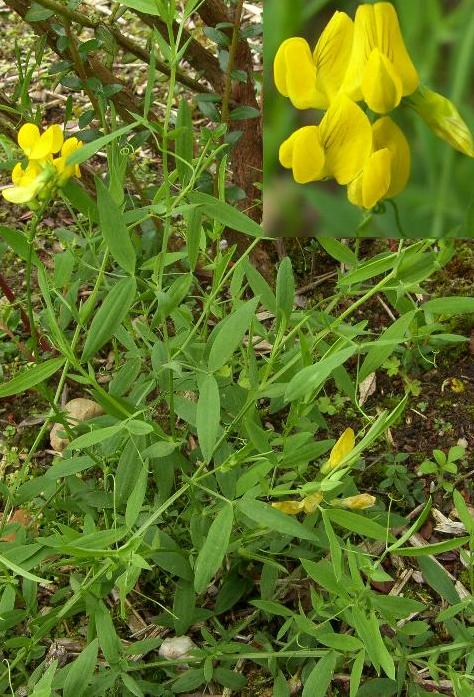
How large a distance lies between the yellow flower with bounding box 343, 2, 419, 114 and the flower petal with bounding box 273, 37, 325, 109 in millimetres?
40

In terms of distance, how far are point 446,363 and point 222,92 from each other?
647 millimetres

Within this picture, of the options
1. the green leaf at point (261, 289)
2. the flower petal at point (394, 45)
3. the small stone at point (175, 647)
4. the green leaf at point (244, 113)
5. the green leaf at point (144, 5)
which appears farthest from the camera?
the green leaf at point (244, 113)

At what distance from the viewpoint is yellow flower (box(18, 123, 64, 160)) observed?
0.87m

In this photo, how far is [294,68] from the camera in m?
0.71

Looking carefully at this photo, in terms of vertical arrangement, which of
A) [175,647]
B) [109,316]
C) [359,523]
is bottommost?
[175,647]

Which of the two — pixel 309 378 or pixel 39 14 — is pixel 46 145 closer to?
pixel 309 378

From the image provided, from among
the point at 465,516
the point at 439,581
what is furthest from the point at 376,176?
the point at 439,581

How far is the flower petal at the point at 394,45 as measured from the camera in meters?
0.68

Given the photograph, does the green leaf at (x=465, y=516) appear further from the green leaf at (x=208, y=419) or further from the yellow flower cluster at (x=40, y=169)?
the yellow flower cluster at (x=40, y=169)

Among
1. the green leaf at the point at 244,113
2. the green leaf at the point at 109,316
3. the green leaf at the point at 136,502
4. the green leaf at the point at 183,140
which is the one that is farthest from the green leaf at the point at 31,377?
the green leaf at the point at 244,113

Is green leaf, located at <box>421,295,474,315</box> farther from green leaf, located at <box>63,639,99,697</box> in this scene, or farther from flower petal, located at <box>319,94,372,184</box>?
green leaf, located at <box>63,639,99,697</box>

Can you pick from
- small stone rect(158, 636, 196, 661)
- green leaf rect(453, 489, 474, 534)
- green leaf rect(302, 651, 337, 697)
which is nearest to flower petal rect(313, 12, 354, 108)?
green leaf rect(453, 489, 474, 534)

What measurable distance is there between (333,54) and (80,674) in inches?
28.2

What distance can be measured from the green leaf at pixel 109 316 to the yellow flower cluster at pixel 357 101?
22 centimetres
